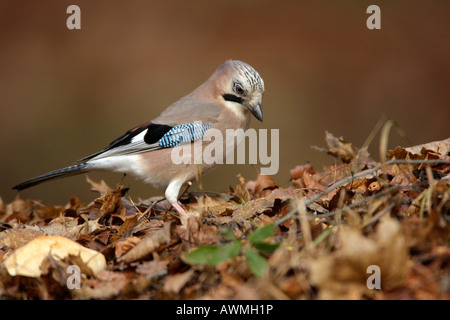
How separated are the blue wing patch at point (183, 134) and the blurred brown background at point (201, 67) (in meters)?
4.02

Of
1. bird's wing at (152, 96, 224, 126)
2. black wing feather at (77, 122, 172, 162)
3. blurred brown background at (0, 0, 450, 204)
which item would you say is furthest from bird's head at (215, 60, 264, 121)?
blurred brown background at (0, 0, 450, 204)

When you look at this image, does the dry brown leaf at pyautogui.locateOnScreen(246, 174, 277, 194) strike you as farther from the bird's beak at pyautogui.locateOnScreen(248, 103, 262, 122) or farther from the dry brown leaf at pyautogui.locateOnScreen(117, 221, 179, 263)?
the dry brown leaf at pyautogui.locateOnScreen(117, 221, 179, 263)

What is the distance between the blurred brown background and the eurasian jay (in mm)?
3840

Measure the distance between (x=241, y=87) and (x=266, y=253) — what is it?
6.86 ft

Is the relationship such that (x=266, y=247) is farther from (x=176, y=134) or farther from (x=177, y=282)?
(x=176, y=134)

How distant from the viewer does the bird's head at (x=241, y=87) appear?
385 centimetres

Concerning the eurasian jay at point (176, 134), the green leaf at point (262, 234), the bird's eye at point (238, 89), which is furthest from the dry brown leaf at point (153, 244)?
the bird's eye at point (238, 89)

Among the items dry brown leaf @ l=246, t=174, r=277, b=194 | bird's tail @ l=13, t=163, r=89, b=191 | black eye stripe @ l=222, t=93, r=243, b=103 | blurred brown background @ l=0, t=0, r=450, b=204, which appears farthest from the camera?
blurred brown background @ l=0, t=0, r=450, b=204

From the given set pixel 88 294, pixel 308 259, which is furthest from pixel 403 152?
pixel 88 294

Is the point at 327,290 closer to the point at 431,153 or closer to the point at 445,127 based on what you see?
the point at 431,153

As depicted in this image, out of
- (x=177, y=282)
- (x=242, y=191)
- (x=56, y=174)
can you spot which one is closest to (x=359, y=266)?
(x=177, y=282)

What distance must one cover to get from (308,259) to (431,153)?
152 cm

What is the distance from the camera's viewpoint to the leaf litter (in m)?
1.73

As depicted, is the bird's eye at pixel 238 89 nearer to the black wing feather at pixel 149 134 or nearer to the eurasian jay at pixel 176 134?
the eurasian jay at pixel 176 134
